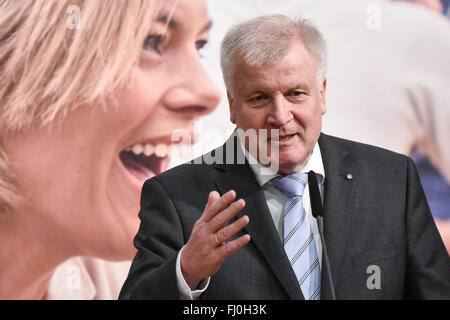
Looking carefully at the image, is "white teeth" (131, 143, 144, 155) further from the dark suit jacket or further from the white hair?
the white hair

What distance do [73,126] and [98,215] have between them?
43 centimetres

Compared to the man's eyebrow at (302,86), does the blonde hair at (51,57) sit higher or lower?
higher

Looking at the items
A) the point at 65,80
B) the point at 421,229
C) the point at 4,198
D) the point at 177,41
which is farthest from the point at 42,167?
the point at 421,229

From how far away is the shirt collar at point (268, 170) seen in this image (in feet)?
6.17

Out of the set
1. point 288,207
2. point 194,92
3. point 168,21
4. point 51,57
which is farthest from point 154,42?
point 288,207

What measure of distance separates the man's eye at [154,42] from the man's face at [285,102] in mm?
1115

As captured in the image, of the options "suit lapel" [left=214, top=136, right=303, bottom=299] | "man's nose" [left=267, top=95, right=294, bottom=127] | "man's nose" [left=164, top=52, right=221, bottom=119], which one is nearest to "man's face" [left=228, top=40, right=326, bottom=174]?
"man's nose" [left=267, top=95, right=294, bottom=127]

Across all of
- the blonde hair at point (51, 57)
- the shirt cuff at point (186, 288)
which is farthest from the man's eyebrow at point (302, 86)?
the blonde hair at point (51, 57)

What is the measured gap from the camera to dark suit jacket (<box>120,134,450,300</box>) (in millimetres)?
1700

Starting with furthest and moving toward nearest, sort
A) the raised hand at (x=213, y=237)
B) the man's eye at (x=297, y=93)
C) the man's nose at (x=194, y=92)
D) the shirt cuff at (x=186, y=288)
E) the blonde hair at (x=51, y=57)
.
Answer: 1. the man's nose at (x=194, y=92)
2. the blonde hair at (x=51, y=57)
3. the man's eye at (x=297, y=93)
4. the shirt cuff at (x=186, y=288)
5. the raised hand at (x=213, y=237)

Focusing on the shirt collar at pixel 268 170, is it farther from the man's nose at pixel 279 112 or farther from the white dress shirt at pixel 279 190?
the man's nose at pixel 279 112

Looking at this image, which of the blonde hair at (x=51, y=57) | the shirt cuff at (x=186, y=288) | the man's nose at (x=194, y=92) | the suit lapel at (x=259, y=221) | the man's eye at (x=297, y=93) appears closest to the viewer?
the shirt cuff at (x=186, y=288)

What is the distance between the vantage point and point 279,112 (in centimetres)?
175
